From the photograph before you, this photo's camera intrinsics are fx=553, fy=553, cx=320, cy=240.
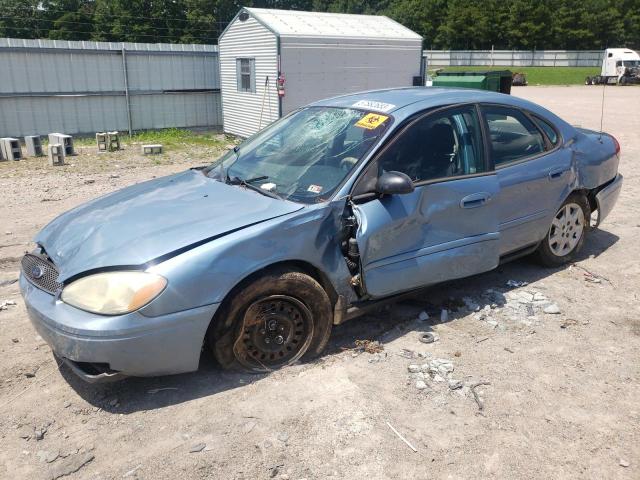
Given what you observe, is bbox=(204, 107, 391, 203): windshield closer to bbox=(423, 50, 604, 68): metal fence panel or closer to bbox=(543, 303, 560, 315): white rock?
bbox=(543, 303, 560, 315): white rock

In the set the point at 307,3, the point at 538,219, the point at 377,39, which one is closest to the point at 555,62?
the point at 307,3

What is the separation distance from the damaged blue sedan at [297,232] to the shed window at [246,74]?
10886mm

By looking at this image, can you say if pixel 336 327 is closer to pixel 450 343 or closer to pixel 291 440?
pixel 450 343

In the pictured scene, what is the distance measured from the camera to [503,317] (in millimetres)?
4223

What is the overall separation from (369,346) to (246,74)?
42.0 ft

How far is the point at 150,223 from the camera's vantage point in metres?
3.28

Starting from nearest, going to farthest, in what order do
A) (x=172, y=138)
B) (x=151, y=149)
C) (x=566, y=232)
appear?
(x=566, y=232) < (x=151, y=149) < (x=172, y=138)

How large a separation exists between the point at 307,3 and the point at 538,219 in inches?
3297


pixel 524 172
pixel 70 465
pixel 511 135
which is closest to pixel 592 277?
pixel 524 172

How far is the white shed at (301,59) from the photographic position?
13844 mm

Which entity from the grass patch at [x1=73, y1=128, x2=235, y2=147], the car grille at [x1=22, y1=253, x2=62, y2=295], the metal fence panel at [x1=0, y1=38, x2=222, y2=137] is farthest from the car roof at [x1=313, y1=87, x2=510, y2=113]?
the metal fence panel at [x1=0, y1=38, x2=222, y2=137]

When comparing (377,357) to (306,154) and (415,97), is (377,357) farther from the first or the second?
(415,97)

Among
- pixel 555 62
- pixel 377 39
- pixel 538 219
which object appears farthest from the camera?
pixel 555 62

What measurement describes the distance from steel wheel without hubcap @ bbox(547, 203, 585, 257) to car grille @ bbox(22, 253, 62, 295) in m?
3.98
